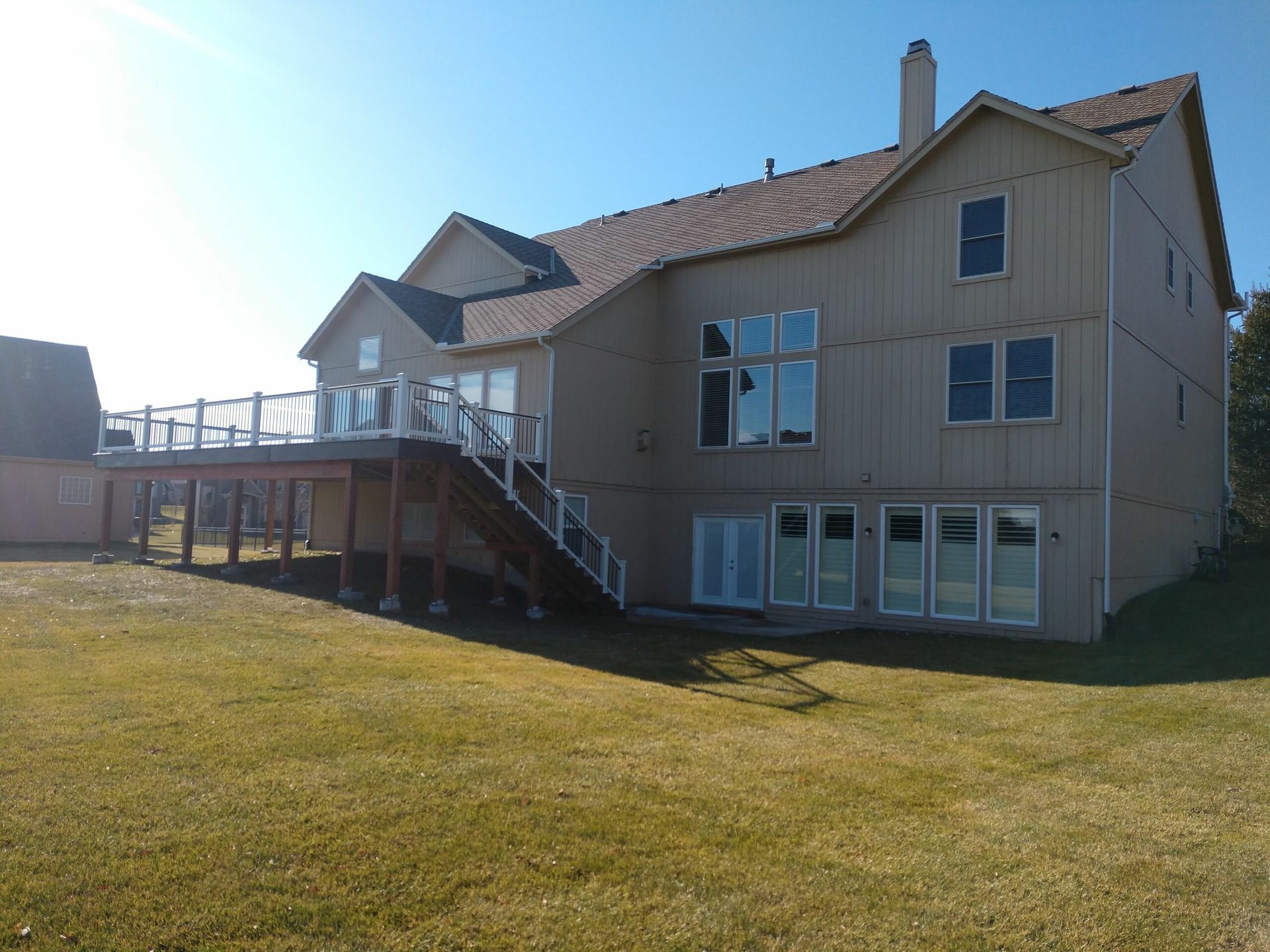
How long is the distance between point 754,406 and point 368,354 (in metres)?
8.66

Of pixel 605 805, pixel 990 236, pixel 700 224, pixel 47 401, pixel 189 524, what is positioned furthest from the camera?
pixel 47 401

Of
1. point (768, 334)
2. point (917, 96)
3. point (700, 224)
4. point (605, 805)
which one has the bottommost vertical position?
point (605, 805)

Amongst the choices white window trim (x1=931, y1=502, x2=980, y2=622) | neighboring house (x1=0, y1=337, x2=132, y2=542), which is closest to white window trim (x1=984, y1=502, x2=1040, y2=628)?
white window trim (x1=931, y1=502, x2=980, y2=622)

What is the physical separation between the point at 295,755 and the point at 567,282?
1492 centimetres

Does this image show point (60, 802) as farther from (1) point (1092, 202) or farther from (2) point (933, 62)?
(2) point (933, 62)

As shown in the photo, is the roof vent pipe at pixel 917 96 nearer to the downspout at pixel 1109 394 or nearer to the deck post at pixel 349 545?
the downspout at pixel 1109 394

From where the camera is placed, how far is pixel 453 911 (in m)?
4.43

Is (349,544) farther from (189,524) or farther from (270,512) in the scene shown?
(270,512)

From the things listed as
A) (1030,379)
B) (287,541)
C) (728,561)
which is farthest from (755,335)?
(287,541)

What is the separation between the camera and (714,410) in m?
18.8

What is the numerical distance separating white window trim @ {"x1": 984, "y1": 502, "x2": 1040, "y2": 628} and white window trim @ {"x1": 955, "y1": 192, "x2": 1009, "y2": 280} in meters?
3.61

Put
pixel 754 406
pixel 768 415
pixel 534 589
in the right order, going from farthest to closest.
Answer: pixel 754 406, pixel 768 415, pixel 534 589

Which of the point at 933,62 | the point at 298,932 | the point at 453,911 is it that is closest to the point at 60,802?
the point at 298,932

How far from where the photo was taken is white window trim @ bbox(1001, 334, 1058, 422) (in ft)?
47.8
